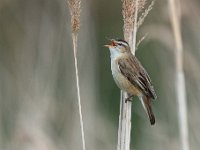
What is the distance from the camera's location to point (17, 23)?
6.08 meters

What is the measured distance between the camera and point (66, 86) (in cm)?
587

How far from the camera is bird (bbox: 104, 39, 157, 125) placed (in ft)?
14.4

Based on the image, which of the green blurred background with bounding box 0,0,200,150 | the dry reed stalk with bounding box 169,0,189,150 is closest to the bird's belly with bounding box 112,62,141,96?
the green blurred background with bounding box 0,0,200,150

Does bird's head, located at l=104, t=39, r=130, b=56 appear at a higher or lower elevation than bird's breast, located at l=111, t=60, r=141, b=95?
higher

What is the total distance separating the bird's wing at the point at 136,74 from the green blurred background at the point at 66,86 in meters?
0.62

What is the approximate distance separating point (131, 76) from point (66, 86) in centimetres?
145

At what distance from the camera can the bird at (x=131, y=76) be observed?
4.38 meters

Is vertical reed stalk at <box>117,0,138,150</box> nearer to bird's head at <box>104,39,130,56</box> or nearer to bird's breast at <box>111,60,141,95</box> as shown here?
bird's head at <box>104,39,130,56</box>

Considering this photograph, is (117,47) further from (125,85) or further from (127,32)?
(127,32)

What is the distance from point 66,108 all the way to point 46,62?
1.65ft

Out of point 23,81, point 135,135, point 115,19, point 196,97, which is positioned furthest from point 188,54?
point 115,19

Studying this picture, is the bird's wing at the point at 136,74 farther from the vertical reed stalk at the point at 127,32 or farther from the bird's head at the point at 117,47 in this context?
the vertical reed stalk at the point at 127,32

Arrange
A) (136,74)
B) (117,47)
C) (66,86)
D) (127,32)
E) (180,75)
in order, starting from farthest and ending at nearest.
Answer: (66,86) < (117,47) < (136,74) < (127,32) < (180,75)

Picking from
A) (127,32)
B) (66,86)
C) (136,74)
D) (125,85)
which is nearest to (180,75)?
(127,32)
